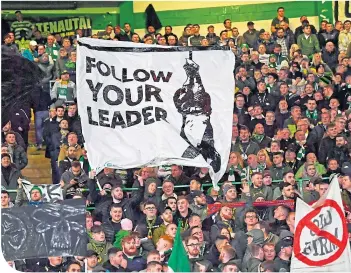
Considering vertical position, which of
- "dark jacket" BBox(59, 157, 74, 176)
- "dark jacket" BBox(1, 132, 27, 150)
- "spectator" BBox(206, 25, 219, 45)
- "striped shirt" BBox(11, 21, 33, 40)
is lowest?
"dark jacket" BBox(59, 157, 74, 176)

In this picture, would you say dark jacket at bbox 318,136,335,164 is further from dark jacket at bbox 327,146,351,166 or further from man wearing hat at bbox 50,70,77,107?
man wearing hat at bbox 50,70,77,107

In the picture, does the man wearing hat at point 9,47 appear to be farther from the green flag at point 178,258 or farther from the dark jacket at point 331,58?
the green flag at point 178,258

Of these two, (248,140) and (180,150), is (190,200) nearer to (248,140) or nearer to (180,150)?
(180,150)

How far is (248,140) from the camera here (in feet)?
56.2

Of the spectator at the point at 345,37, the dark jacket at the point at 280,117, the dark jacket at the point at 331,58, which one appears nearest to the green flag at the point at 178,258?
the dark jacket at the point at 280,117

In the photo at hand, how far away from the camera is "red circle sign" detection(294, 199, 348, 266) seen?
1446 cm

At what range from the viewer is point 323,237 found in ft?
47.8

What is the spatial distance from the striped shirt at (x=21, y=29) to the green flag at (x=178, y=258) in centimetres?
1047

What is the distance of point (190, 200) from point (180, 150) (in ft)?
2.74

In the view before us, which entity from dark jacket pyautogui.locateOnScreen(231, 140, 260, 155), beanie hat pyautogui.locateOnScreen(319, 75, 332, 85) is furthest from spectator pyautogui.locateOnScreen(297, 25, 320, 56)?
dark jacket pyautogui.locateOnScreen(231, 140, 260, 155)

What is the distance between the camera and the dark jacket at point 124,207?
15.3 metres

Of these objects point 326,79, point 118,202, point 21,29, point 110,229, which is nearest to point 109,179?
point 118,202

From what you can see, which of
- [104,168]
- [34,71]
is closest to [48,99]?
[34,71]

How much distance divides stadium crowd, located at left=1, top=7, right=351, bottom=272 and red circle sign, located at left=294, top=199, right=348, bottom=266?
0.71 ft
